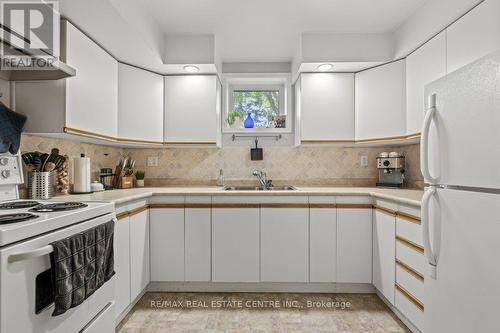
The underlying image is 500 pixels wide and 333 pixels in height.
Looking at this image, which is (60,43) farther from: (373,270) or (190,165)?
(373,270)

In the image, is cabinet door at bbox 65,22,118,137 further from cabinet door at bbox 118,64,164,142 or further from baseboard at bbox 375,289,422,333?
baseboard at bbox 375,289,422,333

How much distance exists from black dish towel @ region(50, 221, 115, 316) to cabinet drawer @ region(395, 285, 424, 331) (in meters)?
1.90

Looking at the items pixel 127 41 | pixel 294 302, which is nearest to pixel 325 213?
pixel 294 302

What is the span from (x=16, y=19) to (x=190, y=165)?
1937 millimetres

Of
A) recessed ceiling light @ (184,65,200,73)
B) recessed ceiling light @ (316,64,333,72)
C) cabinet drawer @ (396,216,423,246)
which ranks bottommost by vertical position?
cabinet drawer @ (396,216,423,246)

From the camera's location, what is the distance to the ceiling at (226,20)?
1.79 meters

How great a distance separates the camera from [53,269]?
1.03 metres

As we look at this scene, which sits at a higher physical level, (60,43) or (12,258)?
(60,43)

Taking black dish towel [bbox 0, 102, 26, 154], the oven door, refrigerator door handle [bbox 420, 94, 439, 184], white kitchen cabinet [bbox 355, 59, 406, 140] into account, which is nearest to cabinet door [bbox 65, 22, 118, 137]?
black dish towel [bbox 0, 102, 26, 154]

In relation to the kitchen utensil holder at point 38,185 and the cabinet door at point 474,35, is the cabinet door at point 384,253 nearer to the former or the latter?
the cabinet door at point 474,35

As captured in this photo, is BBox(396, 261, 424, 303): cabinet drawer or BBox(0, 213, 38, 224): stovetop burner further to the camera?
BBox(396, 261, 424, 303): cabinet drawer

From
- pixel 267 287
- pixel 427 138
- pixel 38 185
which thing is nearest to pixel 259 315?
pixel 267 287

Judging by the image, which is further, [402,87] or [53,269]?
[402,87]

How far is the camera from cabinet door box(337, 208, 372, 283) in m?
2.30
